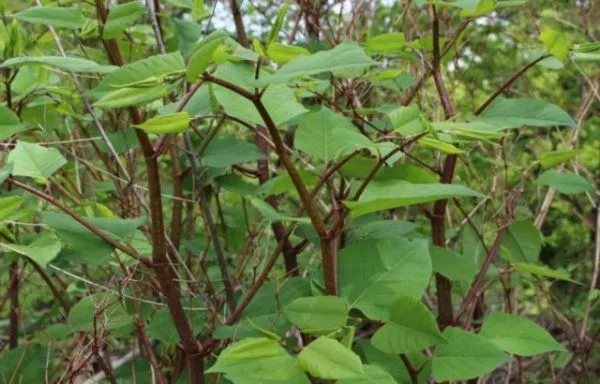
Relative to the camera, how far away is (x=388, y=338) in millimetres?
860

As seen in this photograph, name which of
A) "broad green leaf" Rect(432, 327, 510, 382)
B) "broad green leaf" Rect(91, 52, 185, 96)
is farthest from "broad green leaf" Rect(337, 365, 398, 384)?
"broad green leaf" Rect(91, 52, 185, 96)

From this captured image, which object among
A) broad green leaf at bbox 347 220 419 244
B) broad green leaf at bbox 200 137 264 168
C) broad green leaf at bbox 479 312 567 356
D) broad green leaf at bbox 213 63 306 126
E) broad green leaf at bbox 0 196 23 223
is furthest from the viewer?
broad green leaf at bbox 200 137 264 168

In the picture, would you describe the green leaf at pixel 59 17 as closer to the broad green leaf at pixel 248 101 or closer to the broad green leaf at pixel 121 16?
the broad green leaf at pixel 121 16

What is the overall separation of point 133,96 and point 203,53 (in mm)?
97

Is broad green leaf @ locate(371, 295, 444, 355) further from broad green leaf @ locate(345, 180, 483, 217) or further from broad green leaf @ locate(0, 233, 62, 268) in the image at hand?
broad green leaf @ locate(0, 233, 62, 268)

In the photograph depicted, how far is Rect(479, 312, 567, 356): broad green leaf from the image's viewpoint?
0.99 meters

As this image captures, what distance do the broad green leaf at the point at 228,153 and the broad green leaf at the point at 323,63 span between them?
0.50m

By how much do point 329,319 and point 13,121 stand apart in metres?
0.44

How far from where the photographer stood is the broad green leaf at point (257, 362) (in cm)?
76

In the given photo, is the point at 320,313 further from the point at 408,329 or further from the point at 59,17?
the point at 59,17

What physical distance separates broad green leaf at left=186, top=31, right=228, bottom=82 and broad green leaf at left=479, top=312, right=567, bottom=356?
0.54 metres

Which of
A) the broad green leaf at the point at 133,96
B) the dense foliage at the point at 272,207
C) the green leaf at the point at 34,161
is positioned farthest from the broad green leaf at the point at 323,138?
the green leaf at the point at 34,161

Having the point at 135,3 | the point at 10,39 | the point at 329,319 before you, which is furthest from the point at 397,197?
the point at 10,39

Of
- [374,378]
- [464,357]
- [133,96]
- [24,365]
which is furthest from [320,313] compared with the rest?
[24,365]
